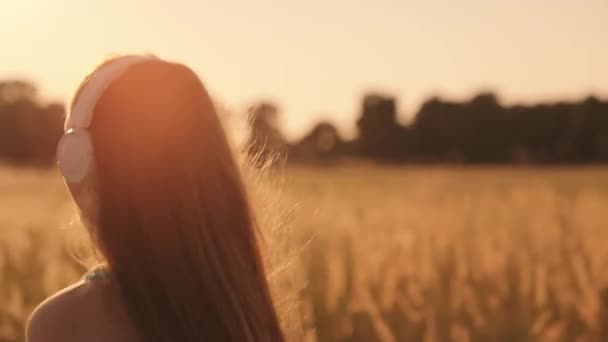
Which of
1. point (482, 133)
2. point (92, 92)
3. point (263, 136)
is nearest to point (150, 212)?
point (92, 92)

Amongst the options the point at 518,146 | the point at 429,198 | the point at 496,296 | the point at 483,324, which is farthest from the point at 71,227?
the point at 518,146

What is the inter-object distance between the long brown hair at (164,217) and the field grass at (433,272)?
3.16 ft

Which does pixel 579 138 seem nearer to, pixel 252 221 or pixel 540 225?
pixel 540 225

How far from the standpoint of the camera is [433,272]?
11.9ft

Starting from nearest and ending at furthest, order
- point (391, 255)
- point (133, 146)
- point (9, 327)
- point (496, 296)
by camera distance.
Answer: point (133, 146) < point (9, 327) < point (496, 296) < point (391, 255)

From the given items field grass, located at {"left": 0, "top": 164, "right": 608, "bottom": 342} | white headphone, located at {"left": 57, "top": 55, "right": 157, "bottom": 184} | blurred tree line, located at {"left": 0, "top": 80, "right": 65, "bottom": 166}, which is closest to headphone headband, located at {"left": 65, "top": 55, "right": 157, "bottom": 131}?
white headphone, located at {"left": 57, "top": 55, "right": 157, "bottom": 184}

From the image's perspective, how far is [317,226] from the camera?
504 cm

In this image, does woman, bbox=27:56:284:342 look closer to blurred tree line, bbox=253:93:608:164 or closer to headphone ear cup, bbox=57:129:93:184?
headphone ear cup, bbox=57:129:93:184

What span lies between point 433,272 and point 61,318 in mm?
2682

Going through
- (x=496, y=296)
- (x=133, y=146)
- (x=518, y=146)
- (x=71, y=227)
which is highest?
(x=133, y=146)

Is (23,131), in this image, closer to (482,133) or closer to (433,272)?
(482,133)

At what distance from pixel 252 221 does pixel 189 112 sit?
0.51 feet

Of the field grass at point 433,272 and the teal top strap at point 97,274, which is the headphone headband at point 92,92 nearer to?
the teal top strap at point 97,274

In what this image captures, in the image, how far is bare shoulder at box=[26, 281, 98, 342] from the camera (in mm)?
1055
